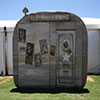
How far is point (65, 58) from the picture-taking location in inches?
245

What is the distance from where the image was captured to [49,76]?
622cm

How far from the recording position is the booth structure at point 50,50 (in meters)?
6.11

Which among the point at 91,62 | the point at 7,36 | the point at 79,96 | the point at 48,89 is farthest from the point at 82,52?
the point at 7,36

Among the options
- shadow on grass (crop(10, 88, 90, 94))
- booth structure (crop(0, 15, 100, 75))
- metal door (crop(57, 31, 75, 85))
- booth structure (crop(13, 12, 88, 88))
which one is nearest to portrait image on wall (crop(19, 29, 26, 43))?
booth structure (crop(13, 12, 88, 88))

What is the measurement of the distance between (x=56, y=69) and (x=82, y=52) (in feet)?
5.77

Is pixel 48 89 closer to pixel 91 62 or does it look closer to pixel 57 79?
pixel 57 79

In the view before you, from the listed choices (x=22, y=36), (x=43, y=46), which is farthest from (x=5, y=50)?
(x=43, y=46)

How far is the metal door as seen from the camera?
6.16 m

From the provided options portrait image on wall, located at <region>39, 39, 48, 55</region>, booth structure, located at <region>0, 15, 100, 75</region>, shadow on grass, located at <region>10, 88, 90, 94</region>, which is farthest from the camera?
booth structure, located at <region>0, 15, 100, 75</region>

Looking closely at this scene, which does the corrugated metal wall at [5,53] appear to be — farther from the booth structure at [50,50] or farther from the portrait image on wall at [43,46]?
the portrait image on wall at [43,46]

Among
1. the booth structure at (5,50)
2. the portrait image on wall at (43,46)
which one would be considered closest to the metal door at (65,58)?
the portrait image on wall at (43,46)

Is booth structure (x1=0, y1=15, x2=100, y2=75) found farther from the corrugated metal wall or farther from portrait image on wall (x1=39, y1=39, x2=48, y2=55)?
portrait image on wall (x1=39, y1=39, x2=48, y2=55)

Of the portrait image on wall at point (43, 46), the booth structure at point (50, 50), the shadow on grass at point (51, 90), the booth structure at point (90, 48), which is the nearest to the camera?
the shadow on grass at point (51, 90)

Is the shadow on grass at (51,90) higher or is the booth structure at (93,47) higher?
the booth structure at (93,47)
